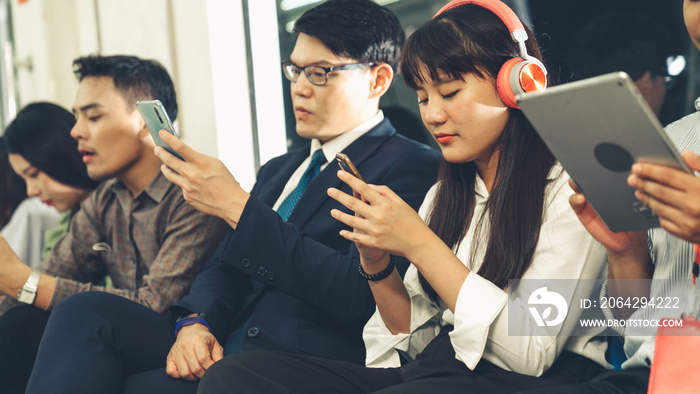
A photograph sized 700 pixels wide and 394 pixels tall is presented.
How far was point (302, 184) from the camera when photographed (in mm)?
2188

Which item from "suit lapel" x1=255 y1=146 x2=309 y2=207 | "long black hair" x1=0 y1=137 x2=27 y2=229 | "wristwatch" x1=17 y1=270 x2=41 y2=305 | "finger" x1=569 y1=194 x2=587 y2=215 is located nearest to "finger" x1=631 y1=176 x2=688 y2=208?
"finger" x1=569 y1=194 x2=587 y2=215

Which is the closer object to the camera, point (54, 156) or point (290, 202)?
point (290, 202)

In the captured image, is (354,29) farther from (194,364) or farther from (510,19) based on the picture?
(194,364)

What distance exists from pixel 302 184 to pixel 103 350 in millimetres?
758

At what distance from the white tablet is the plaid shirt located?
1402 mm

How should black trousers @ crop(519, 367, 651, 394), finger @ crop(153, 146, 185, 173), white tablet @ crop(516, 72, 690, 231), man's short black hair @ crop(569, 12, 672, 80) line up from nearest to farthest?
white tablet @ crop(516, 72, 690, 231), black trousers @ crop(519, 367, 651, 394), finger @ crop(153, 146, 185, 173), man's short black hair @ crop(569, 12, 672, 80)

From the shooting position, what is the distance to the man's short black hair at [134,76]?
258 centimetres

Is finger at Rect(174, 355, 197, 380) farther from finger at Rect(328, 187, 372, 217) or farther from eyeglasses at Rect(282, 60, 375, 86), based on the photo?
eyeglasses at Rect(282, 60, 375, 86)

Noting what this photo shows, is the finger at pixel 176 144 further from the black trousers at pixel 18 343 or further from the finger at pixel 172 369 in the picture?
the black trousers at pixel 18 343

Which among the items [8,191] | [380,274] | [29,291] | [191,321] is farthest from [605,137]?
[8,191]

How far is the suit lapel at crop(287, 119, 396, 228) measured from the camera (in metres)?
2.03

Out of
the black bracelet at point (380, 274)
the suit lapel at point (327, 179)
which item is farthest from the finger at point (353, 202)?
the suit lapel at point (327, 179)

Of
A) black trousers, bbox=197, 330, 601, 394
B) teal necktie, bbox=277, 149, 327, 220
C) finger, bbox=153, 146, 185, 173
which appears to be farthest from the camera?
teal necktie, bbox=277, 149, 327, 220

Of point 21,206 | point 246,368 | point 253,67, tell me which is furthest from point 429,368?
point 21,206
